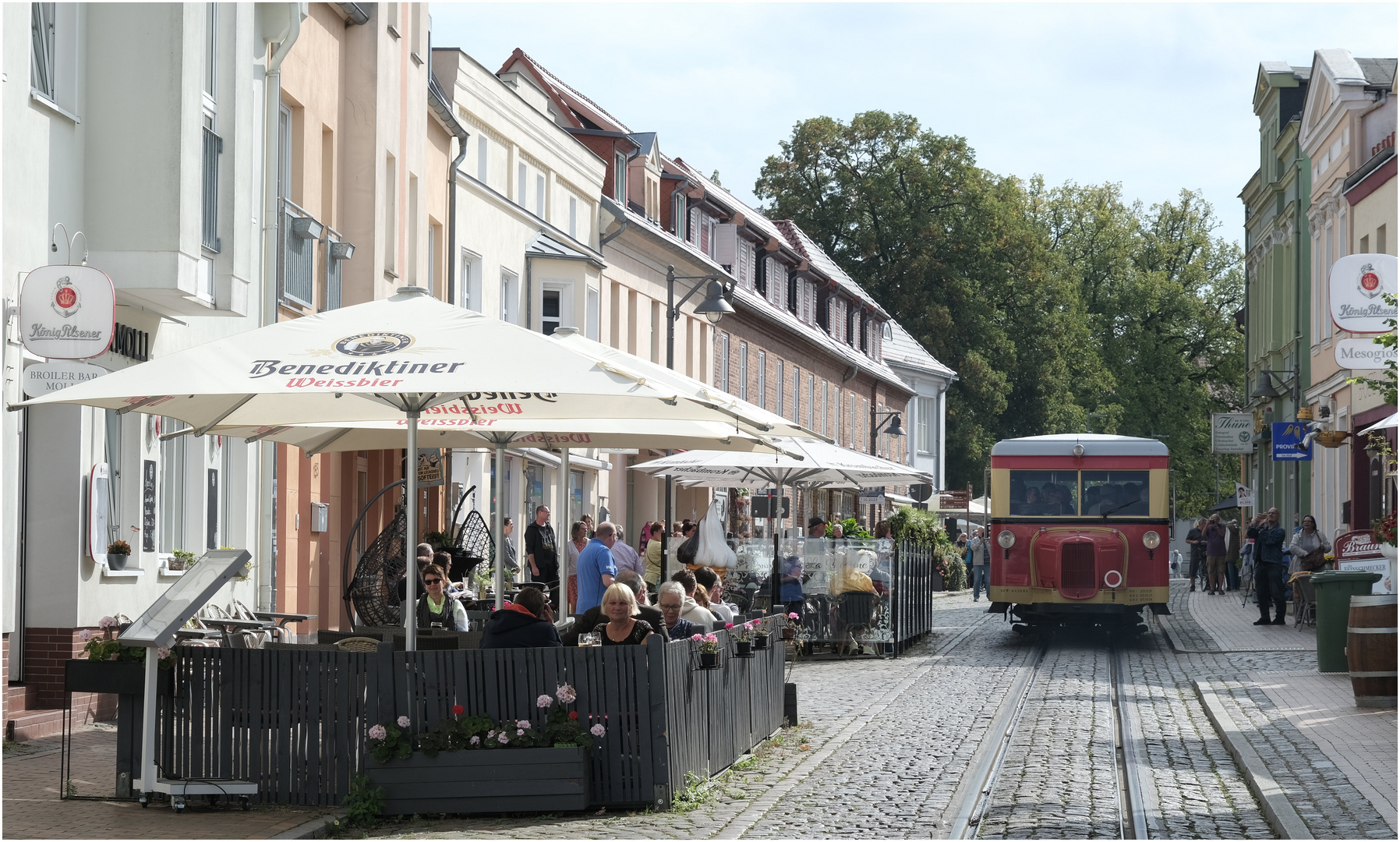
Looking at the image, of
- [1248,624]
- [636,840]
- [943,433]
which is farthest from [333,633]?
[943,433]

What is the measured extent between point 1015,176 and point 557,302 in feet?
123

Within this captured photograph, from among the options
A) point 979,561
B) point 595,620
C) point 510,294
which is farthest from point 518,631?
point 979,561

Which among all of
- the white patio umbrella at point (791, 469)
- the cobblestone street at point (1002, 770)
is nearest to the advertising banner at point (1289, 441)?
the white patio umbrella at point (791, 469)

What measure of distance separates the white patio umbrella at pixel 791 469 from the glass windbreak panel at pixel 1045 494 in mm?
1312

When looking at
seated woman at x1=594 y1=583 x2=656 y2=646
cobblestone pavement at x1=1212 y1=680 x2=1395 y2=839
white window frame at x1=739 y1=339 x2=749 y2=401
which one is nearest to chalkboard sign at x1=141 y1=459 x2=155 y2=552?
seated woman at x1=594 y1=583 x2=656 y2=646

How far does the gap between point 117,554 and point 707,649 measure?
18.2 ft

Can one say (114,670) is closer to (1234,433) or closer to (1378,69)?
(1378,69)

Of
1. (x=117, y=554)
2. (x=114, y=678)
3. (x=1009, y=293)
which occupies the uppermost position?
(x=1009, y=293)

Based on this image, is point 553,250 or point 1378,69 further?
point 1378,69

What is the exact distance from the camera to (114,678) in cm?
986

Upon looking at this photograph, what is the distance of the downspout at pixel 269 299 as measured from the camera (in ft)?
57.6

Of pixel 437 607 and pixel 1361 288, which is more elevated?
pixel 1361 288

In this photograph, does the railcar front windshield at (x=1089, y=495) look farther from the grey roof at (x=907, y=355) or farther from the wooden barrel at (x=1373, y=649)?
the grey roof at (x=907, y=355)

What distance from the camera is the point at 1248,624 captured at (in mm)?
28609
